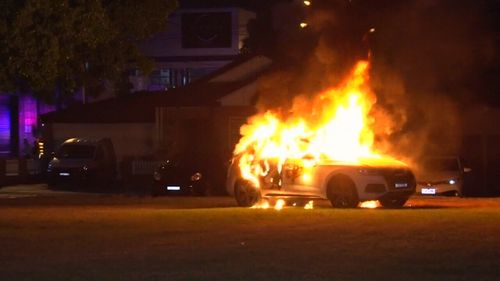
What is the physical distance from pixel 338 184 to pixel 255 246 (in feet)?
28.3

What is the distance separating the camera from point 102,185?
38875 mm

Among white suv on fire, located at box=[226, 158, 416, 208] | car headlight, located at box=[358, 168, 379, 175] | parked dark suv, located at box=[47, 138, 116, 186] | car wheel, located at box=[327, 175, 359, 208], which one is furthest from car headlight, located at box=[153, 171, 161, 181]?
car headlight, located at box=[358, 168, 379, 175]

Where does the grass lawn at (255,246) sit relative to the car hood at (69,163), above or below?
below

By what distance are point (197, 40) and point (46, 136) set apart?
18913mm

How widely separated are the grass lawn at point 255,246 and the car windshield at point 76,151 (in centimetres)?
1829

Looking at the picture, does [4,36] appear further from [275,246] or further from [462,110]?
[462,110]

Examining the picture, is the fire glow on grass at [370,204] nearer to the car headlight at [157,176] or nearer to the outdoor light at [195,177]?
the outdoor light at [195,177]

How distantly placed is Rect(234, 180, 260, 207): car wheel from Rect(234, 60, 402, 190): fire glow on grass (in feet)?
0.50

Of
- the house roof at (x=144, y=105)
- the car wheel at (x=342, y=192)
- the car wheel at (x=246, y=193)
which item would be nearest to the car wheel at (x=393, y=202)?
the car wheel at (x=342, y=192)

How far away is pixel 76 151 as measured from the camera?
39.9 meters

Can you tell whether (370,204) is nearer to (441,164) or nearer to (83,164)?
(441,164)

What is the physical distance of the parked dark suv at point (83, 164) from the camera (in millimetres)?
38406

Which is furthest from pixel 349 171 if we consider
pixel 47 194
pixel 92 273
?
pixel 47 194

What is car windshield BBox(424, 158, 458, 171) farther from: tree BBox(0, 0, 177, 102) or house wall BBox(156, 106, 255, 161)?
house wall BBox(156, 106, 255, 161)
